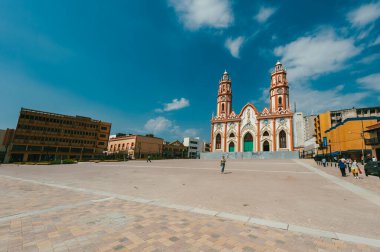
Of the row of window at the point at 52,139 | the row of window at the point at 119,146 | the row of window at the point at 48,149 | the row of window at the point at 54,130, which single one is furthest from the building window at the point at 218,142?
the row of window at the point at 48,149

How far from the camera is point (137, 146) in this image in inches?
2373

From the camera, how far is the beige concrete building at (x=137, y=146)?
59.9m

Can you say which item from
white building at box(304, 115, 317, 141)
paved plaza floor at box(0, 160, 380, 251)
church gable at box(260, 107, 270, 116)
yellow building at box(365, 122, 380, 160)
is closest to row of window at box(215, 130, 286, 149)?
church gable at box(260, 107, 270, 116)

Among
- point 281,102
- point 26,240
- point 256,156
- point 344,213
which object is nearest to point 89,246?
point 26,240

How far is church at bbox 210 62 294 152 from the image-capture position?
52.5 m

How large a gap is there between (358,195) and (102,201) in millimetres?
10303

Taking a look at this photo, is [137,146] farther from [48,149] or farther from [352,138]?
[352,138]

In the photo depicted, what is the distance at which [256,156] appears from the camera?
152ft

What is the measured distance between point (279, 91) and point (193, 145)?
159 ft

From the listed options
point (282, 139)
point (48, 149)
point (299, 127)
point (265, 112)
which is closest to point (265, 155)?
point (282, 139)

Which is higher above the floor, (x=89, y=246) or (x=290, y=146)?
(x=290, y=146)

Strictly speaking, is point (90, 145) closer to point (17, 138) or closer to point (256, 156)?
point (17, 138)

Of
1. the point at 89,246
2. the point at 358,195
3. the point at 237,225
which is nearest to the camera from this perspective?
the point at 89,246

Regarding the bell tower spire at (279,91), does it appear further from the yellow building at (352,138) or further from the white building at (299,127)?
the yellow building at (352,138)
